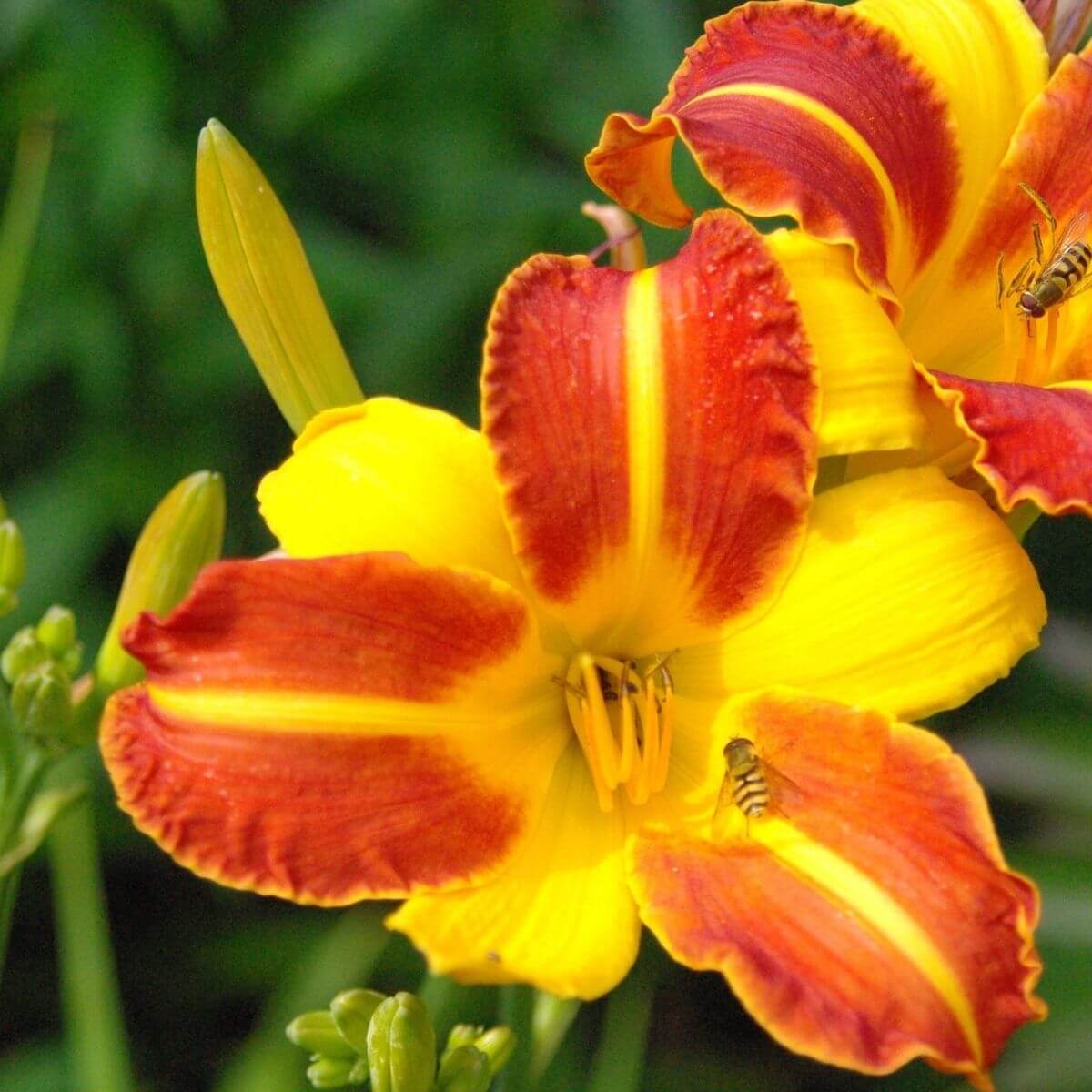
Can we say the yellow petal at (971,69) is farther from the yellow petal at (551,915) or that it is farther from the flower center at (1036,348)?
the yellow petal at (551,915)

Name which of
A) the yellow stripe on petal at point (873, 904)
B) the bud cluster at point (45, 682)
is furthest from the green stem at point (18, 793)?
the yellow stripe on petal at point (873, 904)

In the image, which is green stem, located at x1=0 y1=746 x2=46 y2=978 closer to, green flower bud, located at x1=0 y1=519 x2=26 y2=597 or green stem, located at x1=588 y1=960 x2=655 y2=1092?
green flower bud, located at x1=0 y1=519 x2=26 y2=597

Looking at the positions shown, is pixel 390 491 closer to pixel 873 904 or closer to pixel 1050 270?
pixel 873 904

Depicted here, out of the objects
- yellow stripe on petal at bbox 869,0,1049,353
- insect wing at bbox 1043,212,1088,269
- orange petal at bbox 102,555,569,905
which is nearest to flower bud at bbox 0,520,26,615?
orange petal at bbox 102,555,569,905

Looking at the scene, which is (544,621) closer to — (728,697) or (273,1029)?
(728,697)

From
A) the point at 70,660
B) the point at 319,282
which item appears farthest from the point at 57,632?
the point at 319,282

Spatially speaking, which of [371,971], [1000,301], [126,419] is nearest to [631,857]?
[1000,301]
